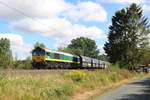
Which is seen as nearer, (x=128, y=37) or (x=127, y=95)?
(x=127, y=95)

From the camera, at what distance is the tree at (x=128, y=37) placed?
60.8 metres

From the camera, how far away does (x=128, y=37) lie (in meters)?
61.9

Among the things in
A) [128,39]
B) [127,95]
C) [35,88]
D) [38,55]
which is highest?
[128,39]

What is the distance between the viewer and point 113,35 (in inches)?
2522

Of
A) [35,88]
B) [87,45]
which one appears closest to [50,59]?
[35,88]

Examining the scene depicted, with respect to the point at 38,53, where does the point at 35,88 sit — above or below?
below

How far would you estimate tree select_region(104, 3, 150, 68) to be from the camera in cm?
6084

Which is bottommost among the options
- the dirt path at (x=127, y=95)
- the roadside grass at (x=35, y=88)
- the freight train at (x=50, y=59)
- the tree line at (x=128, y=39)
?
the dirt path at (x=127, y=95)

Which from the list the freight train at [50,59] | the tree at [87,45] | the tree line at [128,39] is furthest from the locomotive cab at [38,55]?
the tree at [87,45]

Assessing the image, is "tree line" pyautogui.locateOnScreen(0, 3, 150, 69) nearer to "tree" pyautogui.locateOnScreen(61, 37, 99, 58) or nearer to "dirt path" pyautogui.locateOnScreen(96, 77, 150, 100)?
"dirt path" pyautogui.locateOnScreen(96, 77, 150, 100)

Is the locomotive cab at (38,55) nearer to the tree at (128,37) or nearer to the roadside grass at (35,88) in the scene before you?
the roadside grass at (35,88)

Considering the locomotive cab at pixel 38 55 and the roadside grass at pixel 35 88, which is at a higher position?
the locomotive cab at pixel 38 55

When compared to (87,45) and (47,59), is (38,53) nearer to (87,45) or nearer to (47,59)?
(47,59)

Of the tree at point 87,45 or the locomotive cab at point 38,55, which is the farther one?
the tree at point 87,45
